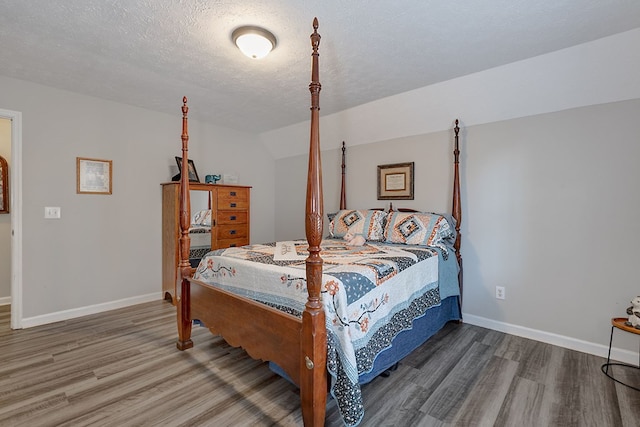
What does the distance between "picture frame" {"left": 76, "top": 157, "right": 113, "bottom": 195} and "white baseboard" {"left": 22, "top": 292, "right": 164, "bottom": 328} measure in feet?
3.97

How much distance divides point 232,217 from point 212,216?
28 cm

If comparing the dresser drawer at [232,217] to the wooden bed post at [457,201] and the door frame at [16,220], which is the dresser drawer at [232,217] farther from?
the wooden bed post at [457,201]

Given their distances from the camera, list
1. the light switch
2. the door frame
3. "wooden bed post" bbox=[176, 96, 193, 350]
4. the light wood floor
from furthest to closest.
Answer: the light switch, the door frame, "wooden bed post" bbox=[176, 96, 193, 350], the light wood floor

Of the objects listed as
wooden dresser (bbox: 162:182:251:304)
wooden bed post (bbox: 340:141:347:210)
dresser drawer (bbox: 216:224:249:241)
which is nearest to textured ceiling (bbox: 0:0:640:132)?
wooden bed post (bbox: 340:141:347:210)

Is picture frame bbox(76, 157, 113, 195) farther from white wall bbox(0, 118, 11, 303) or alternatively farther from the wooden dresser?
white wall bbox(0, 118, 11, 303)

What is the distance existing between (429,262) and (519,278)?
39.1 inches

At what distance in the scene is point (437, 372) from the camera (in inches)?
82.0

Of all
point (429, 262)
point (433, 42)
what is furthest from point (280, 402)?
point (433, 42)

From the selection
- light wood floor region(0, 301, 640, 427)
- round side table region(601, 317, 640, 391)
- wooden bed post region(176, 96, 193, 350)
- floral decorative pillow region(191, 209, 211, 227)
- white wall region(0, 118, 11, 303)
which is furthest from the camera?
floral decorative pillow region(191, 209, 211, 227)

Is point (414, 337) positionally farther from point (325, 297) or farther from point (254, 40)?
point (254, 40)

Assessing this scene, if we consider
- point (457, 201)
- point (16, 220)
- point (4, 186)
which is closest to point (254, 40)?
point (457, 201)

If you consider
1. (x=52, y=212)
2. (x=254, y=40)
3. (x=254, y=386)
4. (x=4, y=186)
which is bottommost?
(x=254, y=386)

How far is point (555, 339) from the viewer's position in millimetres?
2523

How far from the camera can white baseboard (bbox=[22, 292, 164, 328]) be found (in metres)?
2.86
